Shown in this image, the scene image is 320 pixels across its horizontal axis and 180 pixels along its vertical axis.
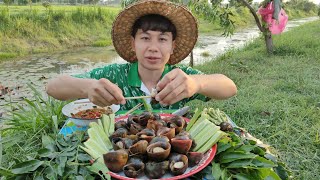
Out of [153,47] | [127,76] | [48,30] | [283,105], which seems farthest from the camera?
[48,30]

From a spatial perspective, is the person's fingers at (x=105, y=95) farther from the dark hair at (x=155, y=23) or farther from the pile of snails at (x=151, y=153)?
the dark hair at (x=155, y=23)

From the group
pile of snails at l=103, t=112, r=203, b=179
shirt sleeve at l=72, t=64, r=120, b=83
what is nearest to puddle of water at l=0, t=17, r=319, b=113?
shirt sleeve at l=72, t=64, r=120, b=83

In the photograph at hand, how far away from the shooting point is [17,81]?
7980mm

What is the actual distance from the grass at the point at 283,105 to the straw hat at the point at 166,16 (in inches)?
39.5

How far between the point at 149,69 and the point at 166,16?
1.26 ft

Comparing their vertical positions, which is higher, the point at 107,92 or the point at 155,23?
the point at 155,23

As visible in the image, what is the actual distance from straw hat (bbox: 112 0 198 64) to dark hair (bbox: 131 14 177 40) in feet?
0.08

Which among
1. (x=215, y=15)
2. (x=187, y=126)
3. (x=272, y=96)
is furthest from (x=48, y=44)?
(x=187, y=126)

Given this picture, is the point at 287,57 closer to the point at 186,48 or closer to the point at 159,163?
the point at 186,48

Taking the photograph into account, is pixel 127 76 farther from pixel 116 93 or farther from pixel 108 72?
pixel 116 93

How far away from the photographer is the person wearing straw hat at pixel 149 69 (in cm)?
159

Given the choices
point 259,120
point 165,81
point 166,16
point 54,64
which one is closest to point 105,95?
point 165,81

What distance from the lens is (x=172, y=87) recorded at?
1.54m

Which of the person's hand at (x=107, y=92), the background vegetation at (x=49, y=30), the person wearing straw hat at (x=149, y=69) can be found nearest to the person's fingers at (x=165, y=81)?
the person wearing straw hat at (x=149, y=69)
